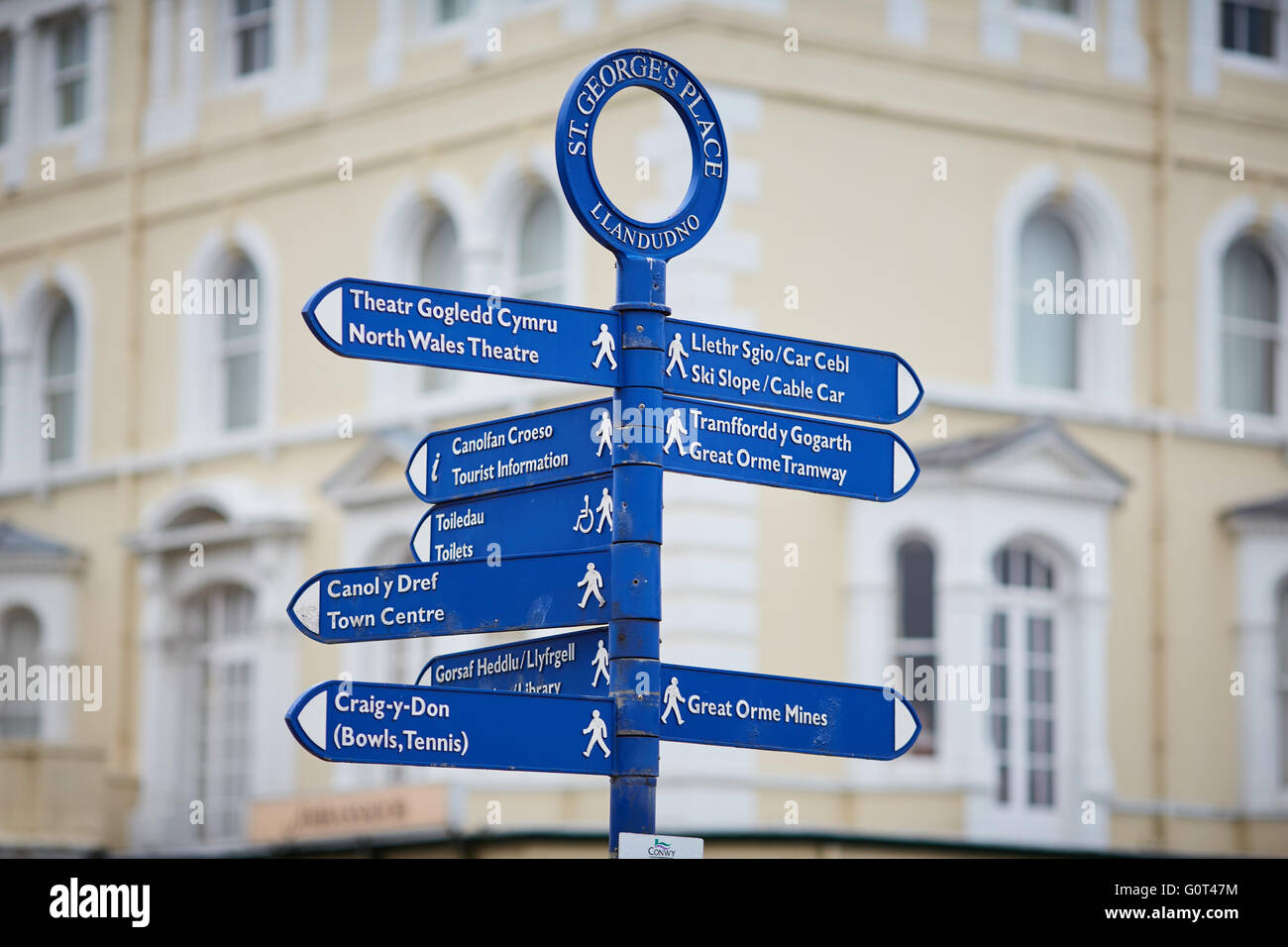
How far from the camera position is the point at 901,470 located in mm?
8078

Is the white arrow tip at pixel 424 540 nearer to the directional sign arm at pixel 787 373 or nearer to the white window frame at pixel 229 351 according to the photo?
the directional sign arm at pixel 787 373

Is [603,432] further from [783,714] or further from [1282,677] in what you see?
[1282,677]

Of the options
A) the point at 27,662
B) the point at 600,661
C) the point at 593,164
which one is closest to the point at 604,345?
the point at 593,164

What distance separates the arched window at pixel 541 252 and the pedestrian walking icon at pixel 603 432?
1382cm

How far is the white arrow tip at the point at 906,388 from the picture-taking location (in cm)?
812

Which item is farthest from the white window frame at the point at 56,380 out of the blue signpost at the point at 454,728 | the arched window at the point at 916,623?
the blue signpost at the point at 454,728

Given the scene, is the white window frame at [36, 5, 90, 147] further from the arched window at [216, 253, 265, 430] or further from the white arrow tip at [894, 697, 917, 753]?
the white arrow tip at [894, 697, 917, 753]

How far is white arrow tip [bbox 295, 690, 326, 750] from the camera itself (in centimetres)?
648

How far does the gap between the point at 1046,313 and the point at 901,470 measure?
1453 centimetres

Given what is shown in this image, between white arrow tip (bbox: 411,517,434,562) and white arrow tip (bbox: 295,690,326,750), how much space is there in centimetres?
173

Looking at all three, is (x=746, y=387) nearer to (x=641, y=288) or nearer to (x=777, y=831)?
(x=641, y=288)
